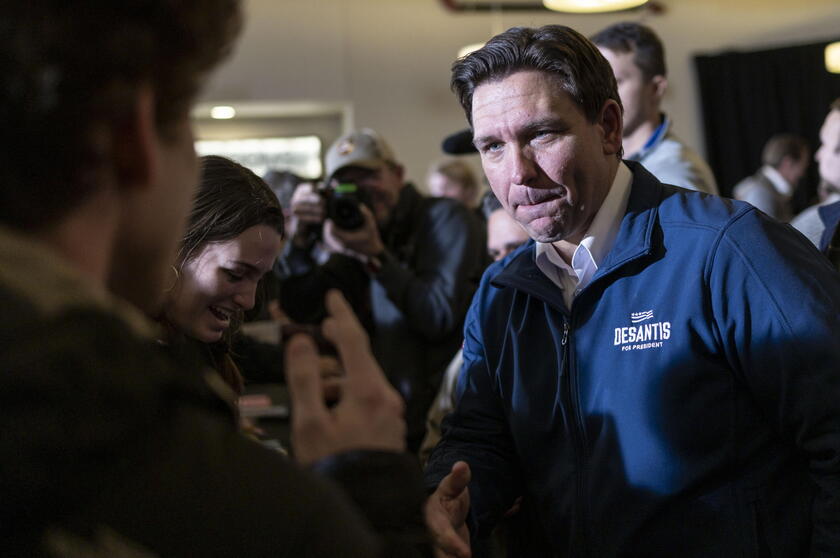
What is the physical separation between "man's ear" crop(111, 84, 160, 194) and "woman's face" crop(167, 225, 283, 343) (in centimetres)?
87

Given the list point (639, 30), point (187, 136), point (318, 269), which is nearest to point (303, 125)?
point (318, 269)

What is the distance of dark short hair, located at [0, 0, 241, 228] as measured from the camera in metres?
A: 0.54

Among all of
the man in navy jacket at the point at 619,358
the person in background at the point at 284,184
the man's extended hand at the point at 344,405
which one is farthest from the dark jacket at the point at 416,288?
the man's extended hand at the point at 344,405

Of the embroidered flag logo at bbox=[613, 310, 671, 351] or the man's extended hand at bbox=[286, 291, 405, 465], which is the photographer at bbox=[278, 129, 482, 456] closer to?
the embroidered flag logo at bbox=[613, 310, 671, 351]

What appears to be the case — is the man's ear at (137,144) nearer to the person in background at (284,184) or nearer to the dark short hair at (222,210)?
the dark short hair at (222,210)

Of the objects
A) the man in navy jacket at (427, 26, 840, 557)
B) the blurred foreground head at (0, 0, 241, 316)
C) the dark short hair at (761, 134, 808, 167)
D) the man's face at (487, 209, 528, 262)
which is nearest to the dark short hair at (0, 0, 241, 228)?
the blurred foreground head at (0, 0, 241, 316)

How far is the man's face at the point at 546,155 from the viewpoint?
138 centimetres

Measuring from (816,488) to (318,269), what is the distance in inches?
74.1

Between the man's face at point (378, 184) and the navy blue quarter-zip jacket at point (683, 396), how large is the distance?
Result: 152cm

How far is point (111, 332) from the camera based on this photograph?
561 mm

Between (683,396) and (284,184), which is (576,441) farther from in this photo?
(284,184)

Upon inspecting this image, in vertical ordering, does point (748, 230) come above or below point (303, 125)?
below

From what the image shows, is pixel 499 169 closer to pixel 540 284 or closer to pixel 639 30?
pixel 540 284

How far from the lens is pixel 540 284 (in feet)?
4.63
